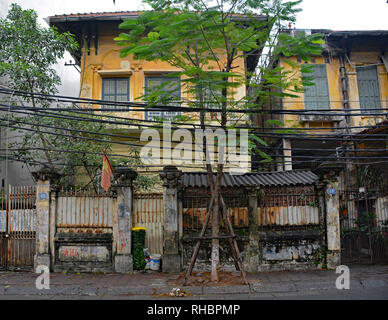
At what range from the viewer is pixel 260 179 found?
12.4 m

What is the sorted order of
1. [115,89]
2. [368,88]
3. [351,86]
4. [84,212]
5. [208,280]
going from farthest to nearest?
[368,88]
[351,86]
[115,89]
[84,212]
[208,280]

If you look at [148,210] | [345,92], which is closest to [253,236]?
[148,210]

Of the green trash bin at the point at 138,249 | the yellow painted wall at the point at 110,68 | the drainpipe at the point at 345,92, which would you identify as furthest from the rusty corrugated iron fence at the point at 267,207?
the drainpipe at the point at 345,92

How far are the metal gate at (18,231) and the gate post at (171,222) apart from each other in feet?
12.8

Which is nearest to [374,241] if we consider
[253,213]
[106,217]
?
[253,213]

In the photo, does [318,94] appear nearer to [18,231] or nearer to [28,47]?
[28,47]

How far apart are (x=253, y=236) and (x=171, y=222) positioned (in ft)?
7.82

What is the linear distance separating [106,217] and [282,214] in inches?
203

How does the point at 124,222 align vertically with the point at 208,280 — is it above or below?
above

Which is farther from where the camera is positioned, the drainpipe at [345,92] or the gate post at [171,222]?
the drainpipe at [345,92]

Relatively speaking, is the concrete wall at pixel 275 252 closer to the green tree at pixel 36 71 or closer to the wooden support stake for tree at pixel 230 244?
the wooden support stake for tree at pixel 230 244

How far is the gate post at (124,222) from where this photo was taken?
1023cm

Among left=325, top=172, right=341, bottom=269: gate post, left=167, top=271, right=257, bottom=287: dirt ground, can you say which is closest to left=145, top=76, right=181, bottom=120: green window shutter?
left=167, top=271, right=257, bottom=287: dirt ground

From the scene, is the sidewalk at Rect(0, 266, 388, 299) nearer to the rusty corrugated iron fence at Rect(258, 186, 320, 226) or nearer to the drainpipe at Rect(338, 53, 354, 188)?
the rusty corrugated iron fence at Rect(258, 186, 320, 226)
